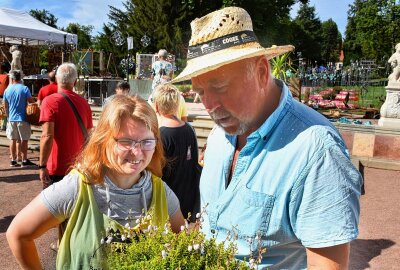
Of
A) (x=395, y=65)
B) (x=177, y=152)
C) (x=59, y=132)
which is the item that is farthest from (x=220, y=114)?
(x=395, y=65)

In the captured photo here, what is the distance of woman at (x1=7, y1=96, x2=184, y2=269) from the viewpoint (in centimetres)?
185

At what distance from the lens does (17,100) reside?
8.12 meters

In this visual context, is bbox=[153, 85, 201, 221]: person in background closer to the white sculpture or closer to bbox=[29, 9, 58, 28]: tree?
the white sculpture

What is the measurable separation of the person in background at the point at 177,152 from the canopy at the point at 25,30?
14753 millimetres

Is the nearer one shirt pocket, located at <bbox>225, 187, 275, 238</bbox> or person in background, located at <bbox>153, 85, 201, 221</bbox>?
shirt pocket, located at <bbox>225, 187, 275, 238</bbox>

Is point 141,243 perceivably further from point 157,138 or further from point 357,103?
point 357,103

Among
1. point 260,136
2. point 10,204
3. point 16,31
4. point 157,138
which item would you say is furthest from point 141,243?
point 16,31

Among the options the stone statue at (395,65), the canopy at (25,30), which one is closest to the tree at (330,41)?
the canopy at (25,30)

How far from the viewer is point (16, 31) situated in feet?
56.1

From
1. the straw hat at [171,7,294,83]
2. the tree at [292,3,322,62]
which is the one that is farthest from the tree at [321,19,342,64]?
the straw hat at [171,7,294,83]

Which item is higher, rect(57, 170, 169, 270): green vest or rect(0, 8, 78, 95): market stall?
rect(0, 8, 78, 95): market stall

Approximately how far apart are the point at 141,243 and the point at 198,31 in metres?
0.87

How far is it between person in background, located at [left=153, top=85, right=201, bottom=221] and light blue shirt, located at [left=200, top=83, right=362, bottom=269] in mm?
2367

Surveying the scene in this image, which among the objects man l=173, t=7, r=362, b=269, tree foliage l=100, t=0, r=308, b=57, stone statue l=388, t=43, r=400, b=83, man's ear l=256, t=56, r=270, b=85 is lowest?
man l=173, t=7, r=362, b=269
